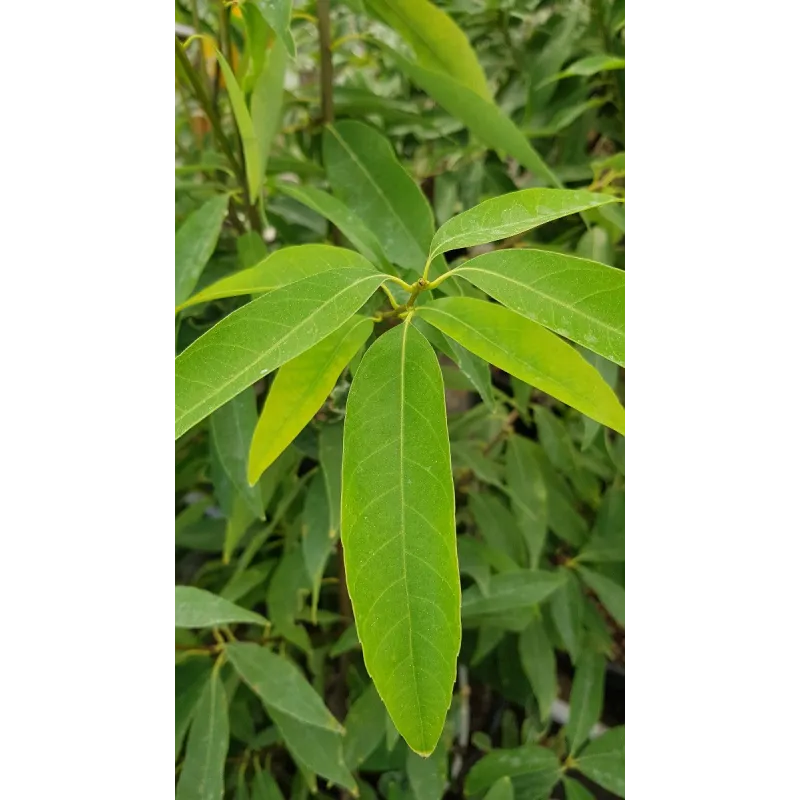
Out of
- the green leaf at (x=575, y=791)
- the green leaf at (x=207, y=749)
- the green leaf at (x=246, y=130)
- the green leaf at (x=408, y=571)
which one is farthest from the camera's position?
the green leaf at (x=575, y=791)

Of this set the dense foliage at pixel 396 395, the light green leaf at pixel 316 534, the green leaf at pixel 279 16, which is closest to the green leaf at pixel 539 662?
the dense foliage at pixel 396 395

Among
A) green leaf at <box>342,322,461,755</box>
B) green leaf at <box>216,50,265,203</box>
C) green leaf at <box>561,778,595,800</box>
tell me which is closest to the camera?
green leaf at <box>342,322,461,755</box>

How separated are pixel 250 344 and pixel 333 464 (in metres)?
0.22

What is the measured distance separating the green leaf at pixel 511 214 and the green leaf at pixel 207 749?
396 millimetres

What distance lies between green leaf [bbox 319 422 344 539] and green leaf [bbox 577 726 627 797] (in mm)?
336

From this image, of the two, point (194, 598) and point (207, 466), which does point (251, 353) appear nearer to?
point (194, 598)

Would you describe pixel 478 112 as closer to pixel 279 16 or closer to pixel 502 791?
pixel 279 16

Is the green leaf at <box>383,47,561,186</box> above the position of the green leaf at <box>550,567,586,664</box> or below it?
above

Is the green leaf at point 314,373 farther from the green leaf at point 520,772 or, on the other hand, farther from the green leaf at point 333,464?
the green leaf at point 520,772

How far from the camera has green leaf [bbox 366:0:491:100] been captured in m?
0.44

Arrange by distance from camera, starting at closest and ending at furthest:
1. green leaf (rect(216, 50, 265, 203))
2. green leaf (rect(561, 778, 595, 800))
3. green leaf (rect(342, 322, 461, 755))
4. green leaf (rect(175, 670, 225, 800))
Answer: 1. green leaf (rect(342, 322, 461, 755))
2. green leaf (rect(216, 50, 265, 203))
3. green leaf (rect(175, 670, 225, 800))
4. green leaf (rect(561, 778, 595, 800))

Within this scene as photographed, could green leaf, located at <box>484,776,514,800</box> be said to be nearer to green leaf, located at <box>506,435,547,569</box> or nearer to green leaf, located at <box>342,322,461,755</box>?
green leaf, located at <box>506,435,547,569</box>

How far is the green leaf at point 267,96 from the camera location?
421 millimetres

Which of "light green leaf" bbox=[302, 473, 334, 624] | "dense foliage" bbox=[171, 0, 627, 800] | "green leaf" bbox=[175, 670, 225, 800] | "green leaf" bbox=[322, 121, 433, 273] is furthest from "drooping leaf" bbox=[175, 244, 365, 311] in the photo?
"green leaf" bbox=[175, 670, 225, 800]
